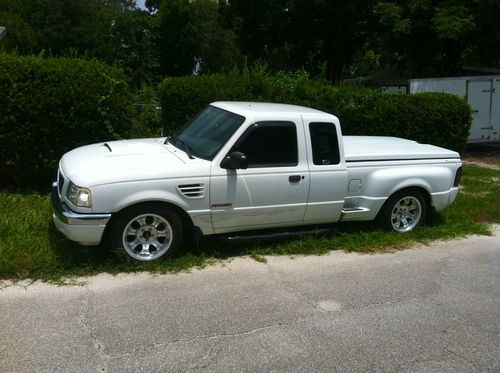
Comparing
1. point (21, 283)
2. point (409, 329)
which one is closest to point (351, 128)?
point (409, 329)

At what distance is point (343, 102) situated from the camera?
398 inches

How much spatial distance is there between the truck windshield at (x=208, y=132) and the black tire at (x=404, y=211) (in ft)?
7.65

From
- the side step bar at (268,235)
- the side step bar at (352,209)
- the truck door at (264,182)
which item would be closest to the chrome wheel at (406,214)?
the side step bar at (352,209)

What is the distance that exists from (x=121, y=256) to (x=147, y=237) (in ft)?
1.04

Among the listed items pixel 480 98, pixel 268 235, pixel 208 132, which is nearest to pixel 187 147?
pixel 208 132

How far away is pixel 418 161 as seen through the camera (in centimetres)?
713

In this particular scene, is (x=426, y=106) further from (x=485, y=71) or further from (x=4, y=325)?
(x=485, y=71)

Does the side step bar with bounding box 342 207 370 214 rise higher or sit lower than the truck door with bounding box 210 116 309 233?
lower

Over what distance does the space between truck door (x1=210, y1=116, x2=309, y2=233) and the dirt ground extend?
29.5 feet

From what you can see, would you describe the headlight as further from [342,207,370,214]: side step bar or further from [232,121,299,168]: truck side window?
[342,207,370,214]: side step bar

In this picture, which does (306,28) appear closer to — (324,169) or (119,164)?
(324,169)

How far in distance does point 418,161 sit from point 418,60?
1486 centimetres

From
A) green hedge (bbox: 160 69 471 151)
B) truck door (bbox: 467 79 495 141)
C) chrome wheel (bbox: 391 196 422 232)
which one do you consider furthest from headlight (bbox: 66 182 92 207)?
truck door (bbox: 467 79 495 141)

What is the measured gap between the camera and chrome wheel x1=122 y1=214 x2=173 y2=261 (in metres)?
5.50
